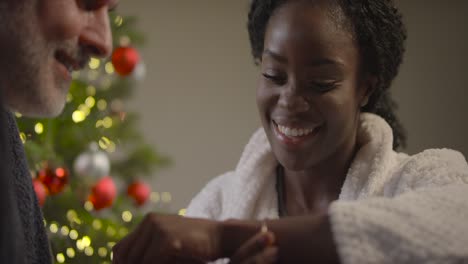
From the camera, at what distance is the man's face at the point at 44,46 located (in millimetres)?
756

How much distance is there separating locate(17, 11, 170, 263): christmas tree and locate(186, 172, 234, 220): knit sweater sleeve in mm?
646

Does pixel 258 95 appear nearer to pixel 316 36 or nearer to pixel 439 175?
pixel 316 36

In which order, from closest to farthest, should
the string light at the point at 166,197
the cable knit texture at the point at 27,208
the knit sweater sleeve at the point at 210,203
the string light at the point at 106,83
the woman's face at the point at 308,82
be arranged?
the cable knit texture at the point at 27,208 → the woman's face at the point at 308,82 → the knit sweater sleeve at the point at 210,203 → the string light at the point at 106,83 → the string light at the point at 166,197

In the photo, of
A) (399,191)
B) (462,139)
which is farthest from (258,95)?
(462,139)

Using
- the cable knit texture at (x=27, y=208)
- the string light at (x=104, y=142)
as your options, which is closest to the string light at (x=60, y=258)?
the string light at (x=104, y=142)

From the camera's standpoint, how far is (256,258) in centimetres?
78

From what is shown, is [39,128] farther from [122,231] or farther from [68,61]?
[68,61]

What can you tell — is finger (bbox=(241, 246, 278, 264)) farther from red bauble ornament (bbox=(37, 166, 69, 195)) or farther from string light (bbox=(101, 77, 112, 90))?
string light (bbox=(101, 77, 112, 90))

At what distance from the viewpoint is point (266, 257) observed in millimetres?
779

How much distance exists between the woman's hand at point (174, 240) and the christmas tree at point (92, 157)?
1099 millimetres

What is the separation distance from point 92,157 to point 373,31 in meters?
1.09

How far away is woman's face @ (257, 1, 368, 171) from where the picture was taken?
1.10 metres

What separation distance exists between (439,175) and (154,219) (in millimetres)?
548

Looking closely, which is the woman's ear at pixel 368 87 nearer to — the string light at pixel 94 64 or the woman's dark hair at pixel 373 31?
the woman's dark hair at pixel 373 31
